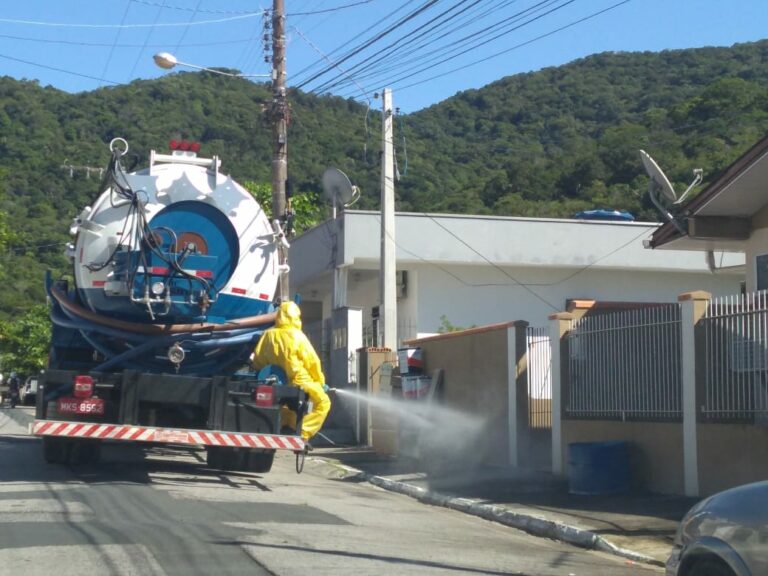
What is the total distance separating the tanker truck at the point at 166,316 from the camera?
1229 centimetres

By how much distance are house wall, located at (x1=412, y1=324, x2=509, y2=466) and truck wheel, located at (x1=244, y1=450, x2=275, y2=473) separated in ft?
12.9

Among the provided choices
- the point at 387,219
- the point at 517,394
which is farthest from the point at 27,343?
the point at 517,394

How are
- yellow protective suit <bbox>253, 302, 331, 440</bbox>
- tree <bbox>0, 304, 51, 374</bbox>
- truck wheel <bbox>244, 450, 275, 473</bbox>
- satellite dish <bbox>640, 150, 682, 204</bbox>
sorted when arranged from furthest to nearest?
tree <bbox>0, 304, 51, 374</bbox>, satellite dish <bbox>640, 150, 682, 204</bbox>, truck wheel <bbox>244, 450, 275, 473</bbox>, yellow protective suit <bbox>253, 302, 331, 440</bbox>

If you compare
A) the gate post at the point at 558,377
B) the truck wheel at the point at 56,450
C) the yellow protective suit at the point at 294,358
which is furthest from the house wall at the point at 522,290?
the truck wheel at the point at 56,450

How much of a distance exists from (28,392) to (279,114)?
35879 millimetres

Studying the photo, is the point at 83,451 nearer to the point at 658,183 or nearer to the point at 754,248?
the point at 658,183

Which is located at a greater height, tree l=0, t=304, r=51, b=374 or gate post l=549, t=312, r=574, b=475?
tree l=0, t=304, r=51, b=374

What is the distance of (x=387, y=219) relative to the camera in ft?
68.5

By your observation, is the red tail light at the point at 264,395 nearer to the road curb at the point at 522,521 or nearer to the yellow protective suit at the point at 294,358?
the yellow protective suit at the point at 294,358

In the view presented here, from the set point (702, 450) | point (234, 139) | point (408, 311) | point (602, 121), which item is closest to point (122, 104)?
point (234, 139)

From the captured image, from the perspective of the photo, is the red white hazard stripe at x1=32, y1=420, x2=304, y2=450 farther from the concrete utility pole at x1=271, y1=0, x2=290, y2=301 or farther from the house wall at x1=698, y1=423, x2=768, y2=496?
the concrete utility pole at x1=271, y1=0, x2=290, y2=301

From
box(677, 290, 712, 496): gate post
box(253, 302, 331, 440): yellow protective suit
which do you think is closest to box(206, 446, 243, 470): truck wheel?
box(253, 302, 331, 440): yellow protective suit

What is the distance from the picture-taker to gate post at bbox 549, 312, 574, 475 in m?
15.0

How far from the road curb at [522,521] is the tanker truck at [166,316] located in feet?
6.88
